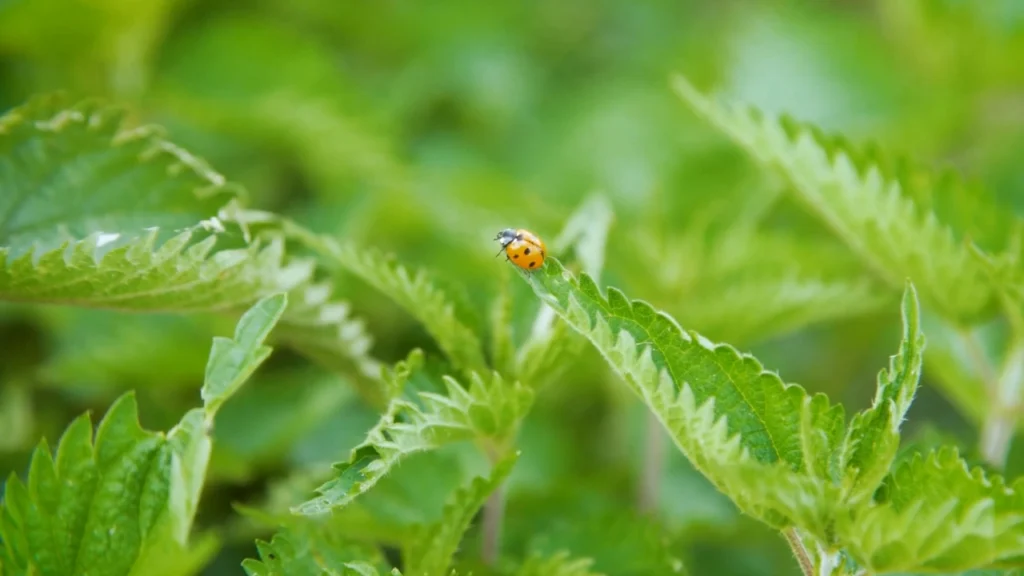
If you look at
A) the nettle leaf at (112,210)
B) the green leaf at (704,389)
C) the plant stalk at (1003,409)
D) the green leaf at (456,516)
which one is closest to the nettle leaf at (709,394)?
the green leaf at (704,389)

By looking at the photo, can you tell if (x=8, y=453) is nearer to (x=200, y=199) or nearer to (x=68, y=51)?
(x=200, y=199)

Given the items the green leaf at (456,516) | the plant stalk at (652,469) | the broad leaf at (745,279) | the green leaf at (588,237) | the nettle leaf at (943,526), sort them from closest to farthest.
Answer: the nettle leaf at (943,526) < the green leaf at (456,516) < the green leaf at (588,237) < the broad leaf at (745,279) < the plant stalk at (652,469)

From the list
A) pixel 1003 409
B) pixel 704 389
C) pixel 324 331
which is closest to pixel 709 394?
pixel 704 389

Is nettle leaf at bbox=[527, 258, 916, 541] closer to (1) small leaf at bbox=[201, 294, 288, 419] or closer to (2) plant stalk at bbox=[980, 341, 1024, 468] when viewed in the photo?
(1) small leaf at bbox=[201, 294, 288, 419]

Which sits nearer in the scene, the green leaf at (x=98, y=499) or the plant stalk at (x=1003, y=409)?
the green leaf at (x=98, y=499)

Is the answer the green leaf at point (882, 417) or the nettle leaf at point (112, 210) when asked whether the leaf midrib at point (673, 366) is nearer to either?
the green leaf at point (882, 417)

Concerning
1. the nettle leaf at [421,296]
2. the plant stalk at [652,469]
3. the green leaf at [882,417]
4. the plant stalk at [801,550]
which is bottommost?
the nettle leaf at [421,296]

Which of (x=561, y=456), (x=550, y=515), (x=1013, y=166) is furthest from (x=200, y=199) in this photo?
(x=1013, y=166)

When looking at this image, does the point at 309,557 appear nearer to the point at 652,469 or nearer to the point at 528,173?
the point at 652,469
